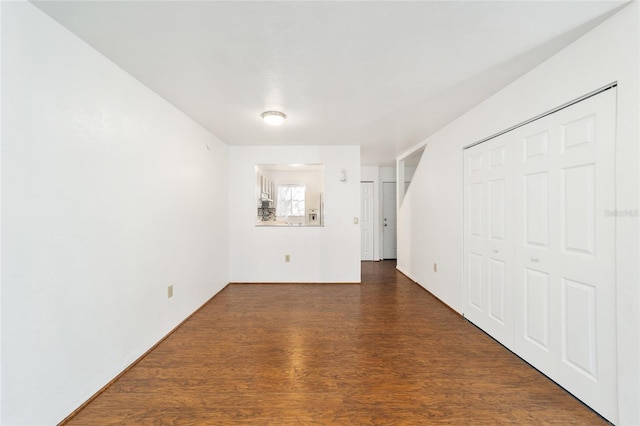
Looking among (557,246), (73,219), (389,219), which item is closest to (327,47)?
(73,219)

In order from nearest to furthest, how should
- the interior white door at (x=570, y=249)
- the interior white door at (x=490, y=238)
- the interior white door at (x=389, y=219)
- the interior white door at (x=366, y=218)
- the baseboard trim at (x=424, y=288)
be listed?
1. the interior white door at (x=570, y=249)
2. the interior white door at (x=490, y=238)
3. the baseboard trim at (x=424, y=288)
4. the interior white door at (x=366, y=218)
5. the interior white door at (x=389, y=219)

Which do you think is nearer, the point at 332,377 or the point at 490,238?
the point at 332,377

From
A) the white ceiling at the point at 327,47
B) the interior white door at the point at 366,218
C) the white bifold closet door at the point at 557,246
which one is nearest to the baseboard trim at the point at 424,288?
the white bifold closet door at the point at 557,246

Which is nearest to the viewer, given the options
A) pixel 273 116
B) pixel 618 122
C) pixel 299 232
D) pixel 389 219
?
pixel 618 122

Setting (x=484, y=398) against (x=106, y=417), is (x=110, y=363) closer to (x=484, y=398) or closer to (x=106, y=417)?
(x=106, y=417)

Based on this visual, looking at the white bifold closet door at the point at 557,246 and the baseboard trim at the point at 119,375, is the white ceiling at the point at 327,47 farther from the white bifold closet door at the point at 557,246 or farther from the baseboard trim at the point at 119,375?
the baseboard trim at the point at 119,375

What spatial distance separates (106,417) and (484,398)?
2323 mm

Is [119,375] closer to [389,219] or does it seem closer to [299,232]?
[299,232]

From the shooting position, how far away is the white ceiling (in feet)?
4.32

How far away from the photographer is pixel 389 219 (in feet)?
20.3

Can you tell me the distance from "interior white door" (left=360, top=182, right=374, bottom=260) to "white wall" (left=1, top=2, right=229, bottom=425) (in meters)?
4.27

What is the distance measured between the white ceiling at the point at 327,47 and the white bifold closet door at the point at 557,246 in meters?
0.57

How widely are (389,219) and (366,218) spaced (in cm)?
65

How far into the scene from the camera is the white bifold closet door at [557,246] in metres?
1.44
